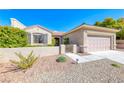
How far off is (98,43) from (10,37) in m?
10.3

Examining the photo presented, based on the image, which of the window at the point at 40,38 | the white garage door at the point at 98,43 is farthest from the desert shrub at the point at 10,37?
the white garage door at the point at 98,43

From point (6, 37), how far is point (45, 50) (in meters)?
3.55

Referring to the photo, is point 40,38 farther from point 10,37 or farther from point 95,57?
point 95,57

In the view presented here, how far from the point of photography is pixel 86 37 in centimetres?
1052

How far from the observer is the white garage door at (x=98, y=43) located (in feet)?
36.1

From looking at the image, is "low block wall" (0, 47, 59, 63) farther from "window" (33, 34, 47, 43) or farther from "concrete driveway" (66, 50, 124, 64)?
"window" (33, 34, 47, 43)

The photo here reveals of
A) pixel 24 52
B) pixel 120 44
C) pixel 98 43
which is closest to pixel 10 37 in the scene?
pixel 24 52

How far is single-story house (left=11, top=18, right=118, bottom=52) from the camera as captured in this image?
413 inches

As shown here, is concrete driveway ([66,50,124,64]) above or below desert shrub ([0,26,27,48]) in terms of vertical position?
below

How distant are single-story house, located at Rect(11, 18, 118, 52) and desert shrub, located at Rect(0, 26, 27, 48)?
461 cm

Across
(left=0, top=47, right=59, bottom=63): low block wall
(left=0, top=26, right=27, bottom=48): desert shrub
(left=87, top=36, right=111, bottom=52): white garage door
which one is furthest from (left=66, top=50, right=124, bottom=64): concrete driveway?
(left=0, top=26, right=27, bottom=48): desert shrub

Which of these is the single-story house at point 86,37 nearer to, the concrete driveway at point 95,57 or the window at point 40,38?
the window at point 40,38
